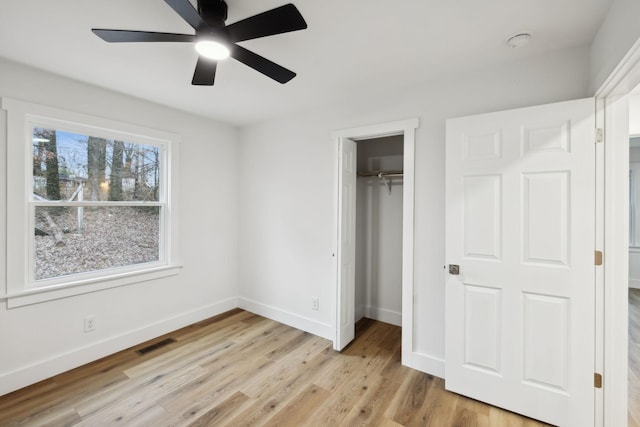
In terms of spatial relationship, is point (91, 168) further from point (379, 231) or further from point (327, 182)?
point (379, 231)

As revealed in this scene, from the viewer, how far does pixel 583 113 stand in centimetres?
180

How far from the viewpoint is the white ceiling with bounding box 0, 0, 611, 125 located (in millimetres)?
1581

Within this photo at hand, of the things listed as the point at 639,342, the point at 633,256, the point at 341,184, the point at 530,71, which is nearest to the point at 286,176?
the point at 341,184

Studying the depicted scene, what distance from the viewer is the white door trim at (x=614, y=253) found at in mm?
1747

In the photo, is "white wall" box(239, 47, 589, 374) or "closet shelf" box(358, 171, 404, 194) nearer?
"white wall" box(239, 47, 589, 374)

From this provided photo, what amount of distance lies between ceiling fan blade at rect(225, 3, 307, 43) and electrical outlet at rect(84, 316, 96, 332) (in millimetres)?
2695

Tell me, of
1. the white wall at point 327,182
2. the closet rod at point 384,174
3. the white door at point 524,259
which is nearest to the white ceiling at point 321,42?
the white wall at point 327,182

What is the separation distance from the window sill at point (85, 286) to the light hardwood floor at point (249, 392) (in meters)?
0.65

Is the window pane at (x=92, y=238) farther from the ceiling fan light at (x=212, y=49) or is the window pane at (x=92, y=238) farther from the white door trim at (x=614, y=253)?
the white door trim at (x=614, y=253)

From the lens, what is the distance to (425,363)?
2498mm

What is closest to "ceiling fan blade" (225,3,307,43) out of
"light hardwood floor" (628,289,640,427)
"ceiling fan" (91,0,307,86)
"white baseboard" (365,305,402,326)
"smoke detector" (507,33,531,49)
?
"ceiling fan" (91,0,307,86)

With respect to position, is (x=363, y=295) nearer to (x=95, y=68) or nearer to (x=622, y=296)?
(x=622, y=296)

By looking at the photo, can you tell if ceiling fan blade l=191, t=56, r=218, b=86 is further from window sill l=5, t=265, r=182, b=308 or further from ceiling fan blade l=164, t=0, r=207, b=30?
window sill l=5, t=265, r=182, b=308

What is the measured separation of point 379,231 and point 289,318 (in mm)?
1507
